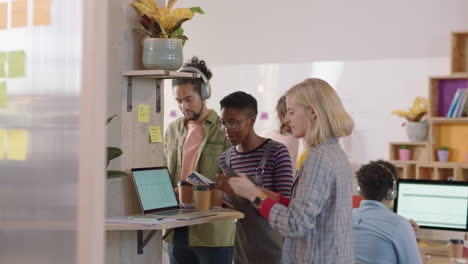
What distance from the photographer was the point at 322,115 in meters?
2.24

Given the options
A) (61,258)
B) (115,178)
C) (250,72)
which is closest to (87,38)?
(61,258)

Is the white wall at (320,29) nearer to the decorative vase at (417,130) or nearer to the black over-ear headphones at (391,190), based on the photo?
the decorative vase at (417,130)

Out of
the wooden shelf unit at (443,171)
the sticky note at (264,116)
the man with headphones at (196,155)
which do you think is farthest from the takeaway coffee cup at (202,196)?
the sticky note at (264,116)

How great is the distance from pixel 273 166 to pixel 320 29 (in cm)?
357

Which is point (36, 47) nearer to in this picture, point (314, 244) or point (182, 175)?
point (314, 244)

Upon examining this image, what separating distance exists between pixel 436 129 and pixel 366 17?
1.26 metres

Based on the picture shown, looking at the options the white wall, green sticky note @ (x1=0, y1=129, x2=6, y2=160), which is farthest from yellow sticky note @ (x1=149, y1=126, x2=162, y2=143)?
the white wall

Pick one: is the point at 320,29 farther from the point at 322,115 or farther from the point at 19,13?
the point at 19,13

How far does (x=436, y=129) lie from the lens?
5.71 meters

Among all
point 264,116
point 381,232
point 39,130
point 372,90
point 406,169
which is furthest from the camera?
point 264,116

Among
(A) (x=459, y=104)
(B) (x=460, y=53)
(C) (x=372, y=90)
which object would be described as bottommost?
(A) (x=459, y=104)

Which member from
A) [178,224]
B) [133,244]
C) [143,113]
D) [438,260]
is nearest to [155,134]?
[143,113]

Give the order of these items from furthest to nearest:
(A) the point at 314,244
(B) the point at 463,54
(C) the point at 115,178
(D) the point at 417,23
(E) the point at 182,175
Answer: (D) the point at 417,23 → (B) the point at 463,54 → (E) the point at 182,175 → (C) the point at 115,178 → (A) the point at 314,244

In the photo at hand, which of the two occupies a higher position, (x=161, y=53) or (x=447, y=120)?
(x=161, y=53)
